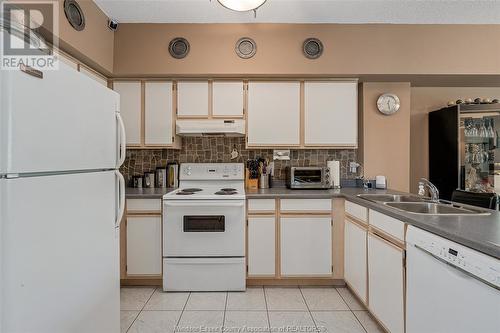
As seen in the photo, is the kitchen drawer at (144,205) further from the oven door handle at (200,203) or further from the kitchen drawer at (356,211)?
the kitchen drawer at (356,211)

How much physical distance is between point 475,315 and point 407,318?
1.84 feet

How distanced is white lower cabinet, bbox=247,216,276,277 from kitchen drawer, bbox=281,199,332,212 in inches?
7.0

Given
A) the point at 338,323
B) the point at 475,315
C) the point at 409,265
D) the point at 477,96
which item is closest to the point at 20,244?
the point at 475,315

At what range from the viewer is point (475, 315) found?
1.13m

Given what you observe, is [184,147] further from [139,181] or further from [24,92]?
[24,92]

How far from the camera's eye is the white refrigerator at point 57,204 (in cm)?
91

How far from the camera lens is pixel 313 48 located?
2871mm

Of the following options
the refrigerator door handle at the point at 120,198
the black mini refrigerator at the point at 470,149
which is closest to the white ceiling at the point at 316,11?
the black mini refrigerator at the point at 470,149

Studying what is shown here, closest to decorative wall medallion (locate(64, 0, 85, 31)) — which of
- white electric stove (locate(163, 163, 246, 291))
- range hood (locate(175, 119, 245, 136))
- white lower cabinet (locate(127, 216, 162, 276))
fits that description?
range hood (locate(175, 119, 245, 136))

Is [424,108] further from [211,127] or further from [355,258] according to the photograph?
[211,127]

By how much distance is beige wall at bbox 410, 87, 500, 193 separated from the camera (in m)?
3.62

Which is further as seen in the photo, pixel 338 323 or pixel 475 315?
pixel 338 323

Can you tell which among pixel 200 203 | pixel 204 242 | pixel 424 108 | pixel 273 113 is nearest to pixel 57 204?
pixel 200 203

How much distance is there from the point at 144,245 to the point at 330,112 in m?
2.33
